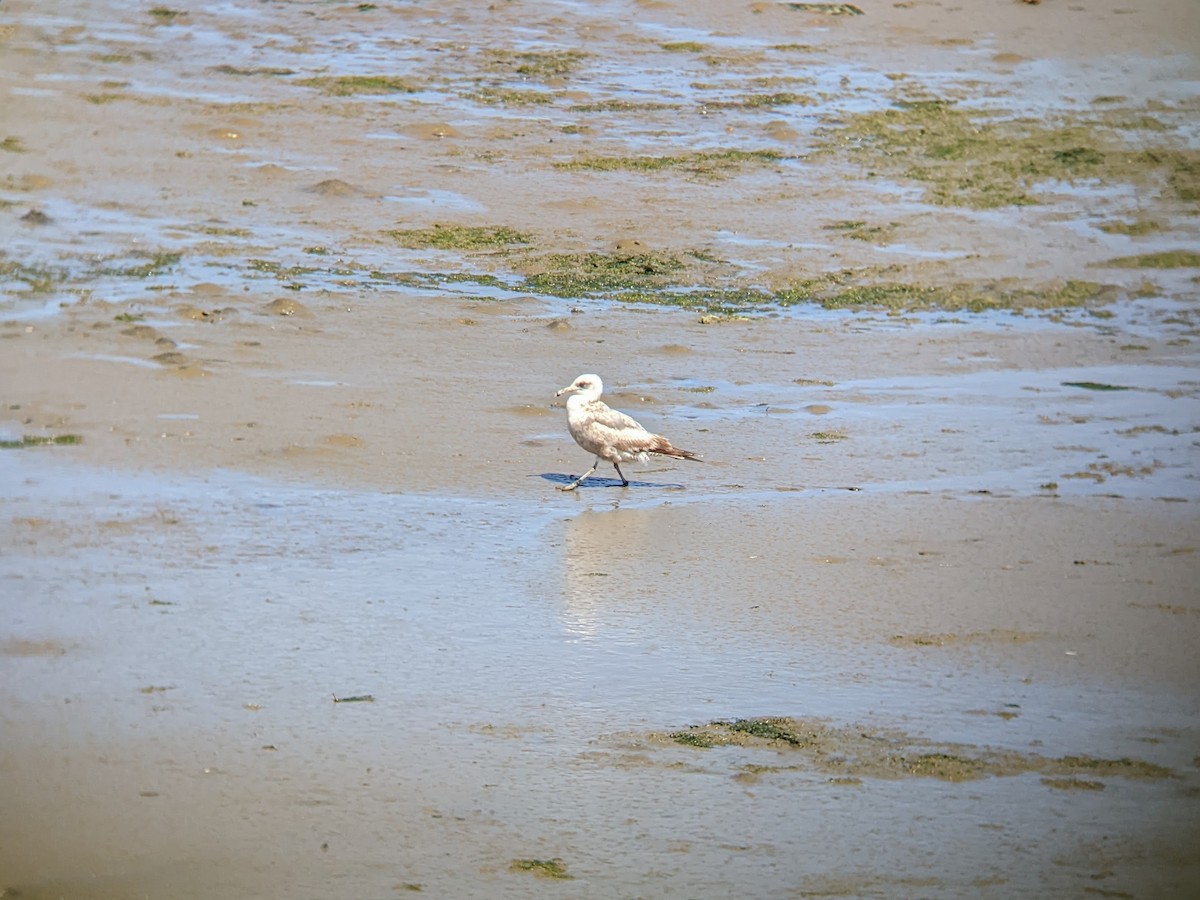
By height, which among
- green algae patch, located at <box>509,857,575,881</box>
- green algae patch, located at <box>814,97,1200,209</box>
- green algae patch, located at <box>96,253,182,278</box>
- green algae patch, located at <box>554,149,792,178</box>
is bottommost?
green algae patch, located at <box>509,857,575,881</box>

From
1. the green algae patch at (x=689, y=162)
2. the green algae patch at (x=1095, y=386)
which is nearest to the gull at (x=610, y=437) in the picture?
the green algae patch at (x=1095, y=386)

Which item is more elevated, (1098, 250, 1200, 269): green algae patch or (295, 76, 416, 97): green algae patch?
(295, 76, 416, 97): green algae patch

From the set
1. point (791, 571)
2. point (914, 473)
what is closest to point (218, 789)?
point (791, 571)

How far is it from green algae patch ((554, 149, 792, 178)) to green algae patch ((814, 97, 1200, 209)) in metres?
0.61

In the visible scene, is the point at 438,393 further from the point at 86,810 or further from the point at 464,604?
the point at 86,810

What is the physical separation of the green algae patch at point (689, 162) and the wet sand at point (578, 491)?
64mm

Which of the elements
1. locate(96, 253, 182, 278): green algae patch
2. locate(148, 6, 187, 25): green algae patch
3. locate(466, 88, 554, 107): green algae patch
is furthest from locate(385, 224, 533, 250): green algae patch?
locate(148, 6, 187, 25): green algae patch

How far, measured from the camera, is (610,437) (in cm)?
768

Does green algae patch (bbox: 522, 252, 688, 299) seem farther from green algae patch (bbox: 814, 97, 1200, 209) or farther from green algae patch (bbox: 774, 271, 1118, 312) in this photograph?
green algae patch (bbox: 814, 97, 1200, 209)

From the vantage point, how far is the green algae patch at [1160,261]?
11438mm

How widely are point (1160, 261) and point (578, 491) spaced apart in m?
5.70

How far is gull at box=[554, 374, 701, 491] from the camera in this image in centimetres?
769

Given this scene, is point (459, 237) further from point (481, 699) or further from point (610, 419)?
point (481, 699)

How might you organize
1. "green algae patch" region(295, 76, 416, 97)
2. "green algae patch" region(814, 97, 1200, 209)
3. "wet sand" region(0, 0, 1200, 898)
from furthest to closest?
"green algae patch" region(295, 76, 416, 97) < "green algae patch" region(814, 97, 1200, 209) < "wet sand" region(0, 0, 1200, 898)
